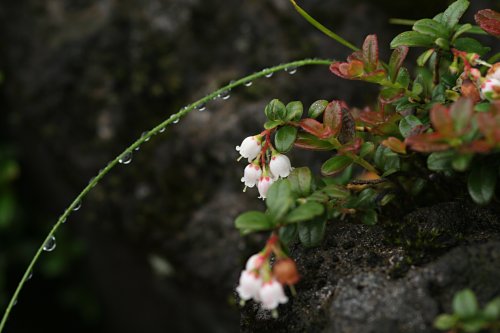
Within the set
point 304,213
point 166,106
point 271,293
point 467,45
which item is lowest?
point 271,293

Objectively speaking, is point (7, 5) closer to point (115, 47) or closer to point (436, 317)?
point (115, 47)

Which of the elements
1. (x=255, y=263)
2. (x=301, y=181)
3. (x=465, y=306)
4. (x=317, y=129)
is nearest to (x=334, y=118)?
(x=317, y=129)

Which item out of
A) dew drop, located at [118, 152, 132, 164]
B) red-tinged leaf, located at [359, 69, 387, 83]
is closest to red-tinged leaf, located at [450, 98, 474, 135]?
red-tinged leaf, located at [359, 69, 387, 83]

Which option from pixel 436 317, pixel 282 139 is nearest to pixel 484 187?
pixel 436 317

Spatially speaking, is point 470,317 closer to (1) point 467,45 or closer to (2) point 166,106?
(1) point 467,45

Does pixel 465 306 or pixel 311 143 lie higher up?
pixel 311 143

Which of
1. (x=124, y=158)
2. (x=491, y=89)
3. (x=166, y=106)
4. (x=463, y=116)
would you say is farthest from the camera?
(x=166, y=106)

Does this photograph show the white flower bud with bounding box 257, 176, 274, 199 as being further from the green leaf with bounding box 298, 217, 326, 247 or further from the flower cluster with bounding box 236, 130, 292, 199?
the green leaf with bounding box 298, 217, 326, 247

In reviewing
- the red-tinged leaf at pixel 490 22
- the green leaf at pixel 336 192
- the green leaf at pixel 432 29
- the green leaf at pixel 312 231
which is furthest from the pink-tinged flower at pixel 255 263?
the red-tinged leaf at pixel 490 22
